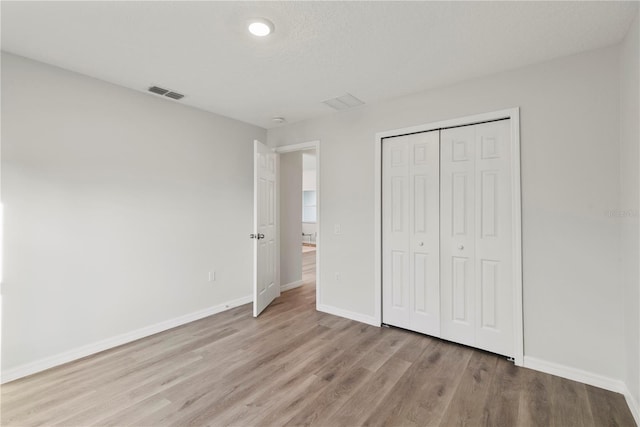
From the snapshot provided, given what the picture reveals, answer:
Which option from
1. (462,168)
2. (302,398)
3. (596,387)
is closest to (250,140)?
(462,168)

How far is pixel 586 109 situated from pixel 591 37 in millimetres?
498

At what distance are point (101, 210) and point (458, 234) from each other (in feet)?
11.3

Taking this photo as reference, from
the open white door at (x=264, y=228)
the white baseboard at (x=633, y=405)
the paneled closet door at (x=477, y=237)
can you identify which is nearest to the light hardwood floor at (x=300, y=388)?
the white baseboard at (x=633, y=405)

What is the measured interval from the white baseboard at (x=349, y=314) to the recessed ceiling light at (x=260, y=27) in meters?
3.00

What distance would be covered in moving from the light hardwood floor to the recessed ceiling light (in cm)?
255

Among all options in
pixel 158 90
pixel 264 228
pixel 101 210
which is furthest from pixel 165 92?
pixel 264 228

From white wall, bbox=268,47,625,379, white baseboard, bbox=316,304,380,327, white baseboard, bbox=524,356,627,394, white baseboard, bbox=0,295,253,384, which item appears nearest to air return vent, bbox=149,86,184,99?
white baseboard, bbox=0,295,253,384

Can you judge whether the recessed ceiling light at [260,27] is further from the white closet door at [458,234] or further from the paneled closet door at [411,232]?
the white closet door at [458,234]

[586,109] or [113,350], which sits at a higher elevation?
[586,109]

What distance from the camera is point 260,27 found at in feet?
6.53

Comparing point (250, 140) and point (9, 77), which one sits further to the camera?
point (250, 140)

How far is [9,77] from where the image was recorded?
7.61 ft

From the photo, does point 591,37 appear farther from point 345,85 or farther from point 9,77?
point 9,77

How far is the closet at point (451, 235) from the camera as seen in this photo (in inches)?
106
